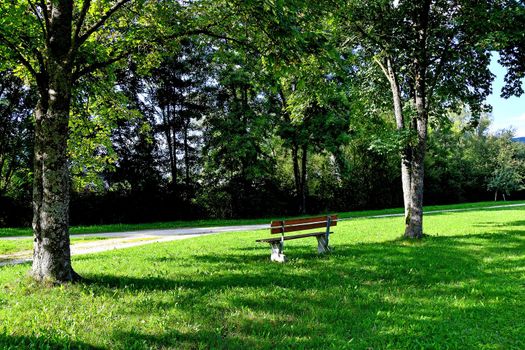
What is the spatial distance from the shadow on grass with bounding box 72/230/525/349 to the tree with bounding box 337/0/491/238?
3802 mm

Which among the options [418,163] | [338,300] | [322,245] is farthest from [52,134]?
[418,163]

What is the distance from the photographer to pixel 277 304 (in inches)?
219

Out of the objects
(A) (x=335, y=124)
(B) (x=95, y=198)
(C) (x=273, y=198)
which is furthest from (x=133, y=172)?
(A) (x=335, y=124)

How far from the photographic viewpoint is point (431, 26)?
1252 centimetres

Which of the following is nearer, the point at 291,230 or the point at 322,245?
the point at 291,230

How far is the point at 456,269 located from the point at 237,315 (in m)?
5.28

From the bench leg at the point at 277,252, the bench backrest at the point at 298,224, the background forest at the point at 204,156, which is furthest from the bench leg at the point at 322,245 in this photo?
the background forest at the point at 204,156

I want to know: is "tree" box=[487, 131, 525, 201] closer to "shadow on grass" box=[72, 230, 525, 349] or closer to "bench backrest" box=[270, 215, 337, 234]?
"shadow on grass" box=[72, 230, 525, 349]

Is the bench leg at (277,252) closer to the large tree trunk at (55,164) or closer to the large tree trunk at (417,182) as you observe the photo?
the large tree trunk at (55,164)

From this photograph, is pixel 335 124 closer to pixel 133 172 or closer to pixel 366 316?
pixel 133 172

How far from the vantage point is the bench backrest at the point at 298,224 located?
9.04m

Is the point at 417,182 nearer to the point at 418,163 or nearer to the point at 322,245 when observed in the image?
the point at 418,163

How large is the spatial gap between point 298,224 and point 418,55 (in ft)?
21.7

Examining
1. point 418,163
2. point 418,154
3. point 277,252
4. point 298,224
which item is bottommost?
point 277,252
